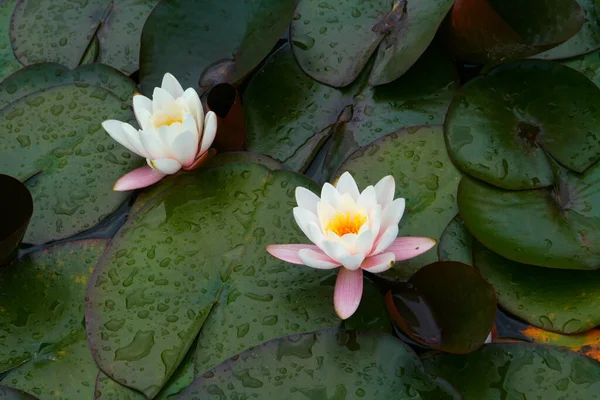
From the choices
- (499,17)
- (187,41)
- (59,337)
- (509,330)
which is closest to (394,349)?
(509,330)

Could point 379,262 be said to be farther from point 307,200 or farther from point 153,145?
point 153,145

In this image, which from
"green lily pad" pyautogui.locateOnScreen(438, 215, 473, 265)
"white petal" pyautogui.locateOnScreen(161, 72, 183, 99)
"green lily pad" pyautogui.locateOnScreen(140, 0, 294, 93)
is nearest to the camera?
"green lily pad" pyautogui.locateOnScreen(438, 215, 473, 265)

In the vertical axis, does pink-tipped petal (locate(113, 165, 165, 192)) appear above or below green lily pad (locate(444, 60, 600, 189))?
below

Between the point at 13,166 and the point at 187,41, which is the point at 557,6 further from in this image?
the point at 13,166

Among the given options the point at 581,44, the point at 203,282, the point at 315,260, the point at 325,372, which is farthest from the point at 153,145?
the point at 581,44

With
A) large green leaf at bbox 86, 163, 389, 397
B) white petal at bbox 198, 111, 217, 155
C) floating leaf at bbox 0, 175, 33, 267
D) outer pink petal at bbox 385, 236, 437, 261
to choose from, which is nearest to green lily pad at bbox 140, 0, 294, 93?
white petal at bbox 198, 111, 217, 155

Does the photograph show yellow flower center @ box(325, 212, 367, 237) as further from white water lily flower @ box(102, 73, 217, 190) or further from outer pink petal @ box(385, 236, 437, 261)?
white water lily flower @ box(102, 73, 217, 190)

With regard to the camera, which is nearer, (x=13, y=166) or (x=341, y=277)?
(x=341, y=277)
